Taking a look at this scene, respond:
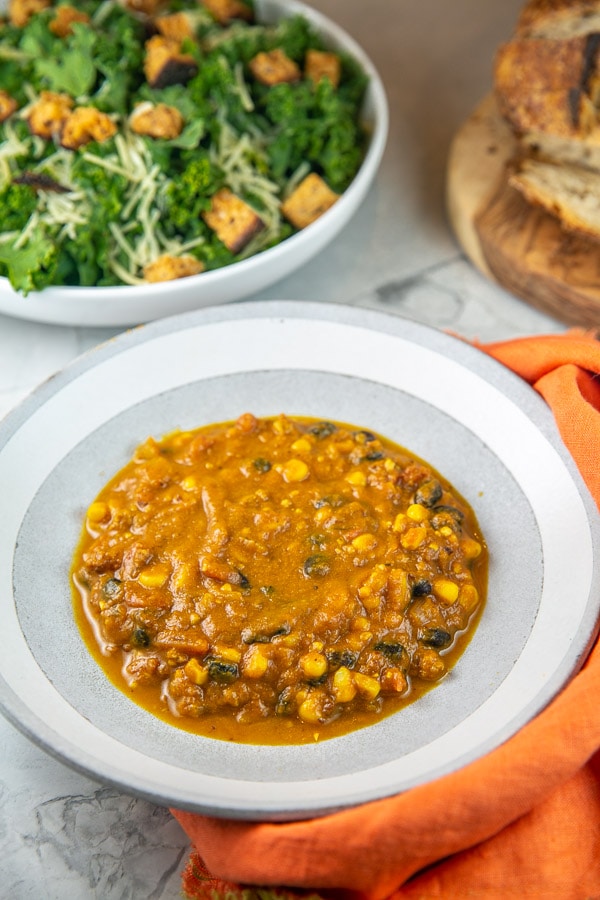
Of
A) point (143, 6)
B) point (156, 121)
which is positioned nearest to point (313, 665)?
point (156, 121)

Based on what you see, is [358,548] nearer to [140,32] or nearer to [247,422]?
[247,422]

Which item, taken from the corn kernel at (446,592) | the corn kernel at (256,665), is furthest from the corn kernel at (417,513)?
the corn kernel at (256,665)

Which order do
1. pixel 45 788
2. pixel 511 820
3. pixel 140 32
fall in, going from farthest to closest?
pixel 140 32 → pixel 45 788 → pixel 511 820

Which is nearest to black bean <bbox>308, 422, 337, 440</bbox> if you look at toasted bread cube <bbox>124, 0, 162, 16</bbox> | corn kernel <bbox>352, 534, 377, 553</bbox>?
corn kernel <bbox>352, 534, 377, 553</bbox>

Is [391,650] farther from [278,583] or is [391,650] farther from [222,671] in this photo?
[222,671]

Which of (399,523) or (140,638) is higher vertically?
(399,523)

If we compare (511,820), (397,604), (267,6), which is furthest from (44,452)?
(267,6)
